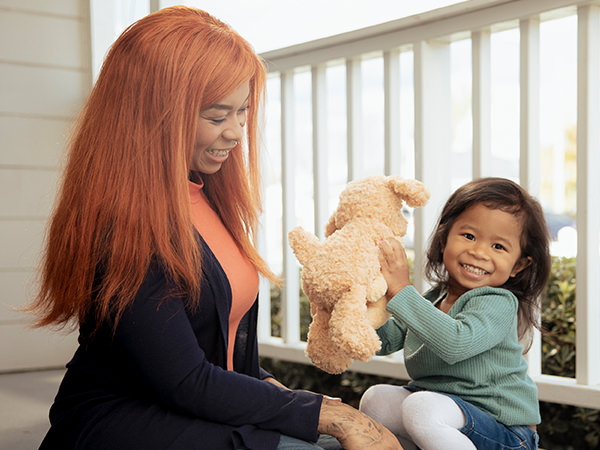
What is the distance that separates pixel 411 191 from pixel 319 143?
1.32 meters

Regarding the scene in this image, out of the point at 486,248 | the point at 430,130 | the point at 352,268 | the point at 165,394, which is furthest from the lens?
the point at 430,130

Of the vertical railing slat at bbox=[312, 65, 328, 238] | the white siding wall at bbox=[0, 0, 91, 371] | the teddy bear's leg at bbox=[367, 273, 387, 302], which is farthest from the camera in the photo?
the white siding wall at bbox=[0, 0, 91, 371]

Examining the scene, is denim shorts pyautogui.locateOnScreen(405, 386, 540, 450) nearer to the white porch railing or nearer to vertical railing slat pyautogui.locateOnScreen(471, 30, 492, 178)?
the white porch railing

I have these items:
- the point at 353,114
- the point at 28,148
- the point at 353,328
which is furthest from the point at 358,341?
the point at 28,148

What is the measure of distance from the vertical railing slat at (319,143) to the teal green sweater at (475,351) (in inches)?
45.6

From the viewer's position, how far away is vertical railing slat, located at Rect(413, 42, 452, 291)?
2.30 meters

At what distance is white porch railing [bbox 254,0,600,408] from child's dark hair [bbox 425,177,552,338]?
421 mm

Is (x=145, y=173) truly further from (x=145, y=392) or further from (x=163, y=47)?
(x=145, y=392)

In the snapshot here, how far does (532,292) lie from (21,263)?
225 cm

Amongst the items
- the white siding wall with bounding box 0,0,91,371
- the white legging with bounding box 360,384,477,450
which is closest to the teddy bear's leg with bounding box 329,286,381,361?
the white legging with bounding box 360,384,477,450

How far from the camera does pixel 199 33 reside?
1.37m

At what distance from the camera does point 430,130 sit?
233 centimetres

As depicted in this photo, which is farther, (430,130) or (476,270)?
(430,130)

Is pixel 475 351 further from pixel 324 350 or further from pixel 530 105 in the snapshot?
pixel 530 105
